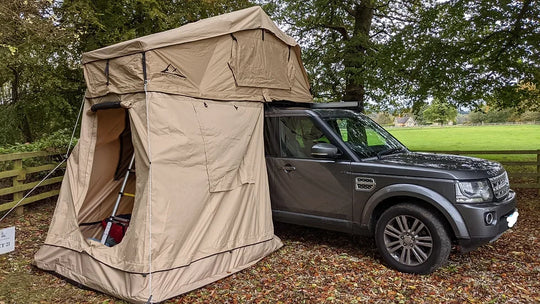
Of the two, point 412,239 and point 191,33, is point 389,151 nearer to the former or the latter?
point 412,239

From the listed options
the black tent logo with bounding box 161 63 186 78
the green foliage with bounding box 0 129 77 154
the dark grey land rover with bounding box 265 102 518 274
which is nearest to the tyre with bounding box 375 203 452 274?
the dark grey land rover with bounding box 265 102 518 274

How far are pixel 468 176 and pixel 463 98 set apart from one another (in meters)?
5.98

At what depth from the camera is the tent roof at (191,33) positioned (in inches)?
164

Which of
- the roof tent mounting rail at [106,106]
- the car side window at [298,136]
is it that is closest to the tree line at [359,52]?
the roof tent mounting rail at [106,106]

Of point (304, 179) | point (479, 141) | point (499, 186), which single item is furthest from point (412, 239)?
point (479, 141)

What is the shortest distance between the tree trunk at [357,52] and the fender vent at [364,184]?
22.4ft

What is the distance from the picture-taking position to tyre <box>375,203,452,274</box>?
406cm

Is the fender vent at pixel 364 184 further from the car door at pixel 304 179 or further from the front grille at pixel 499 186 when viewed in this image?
the front grille at pixel 499 186

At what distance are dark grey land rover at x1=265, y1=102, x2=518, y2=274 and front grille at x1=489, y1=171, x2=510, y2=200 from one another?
0.05ft

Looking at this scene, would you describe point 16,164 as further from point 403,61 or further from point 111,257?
point 403,61

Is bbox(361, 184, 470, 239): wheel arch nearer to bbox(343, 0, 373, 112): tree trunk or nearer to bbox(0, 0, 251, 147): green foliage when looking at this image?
bbox(0, 0, 251, 147): green foliage

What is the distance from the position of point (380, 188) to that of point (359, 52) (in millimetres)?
8156

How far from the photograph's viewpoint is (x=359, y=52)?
11633 millimetres

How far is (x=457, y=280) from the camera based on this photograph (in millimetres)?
4070
